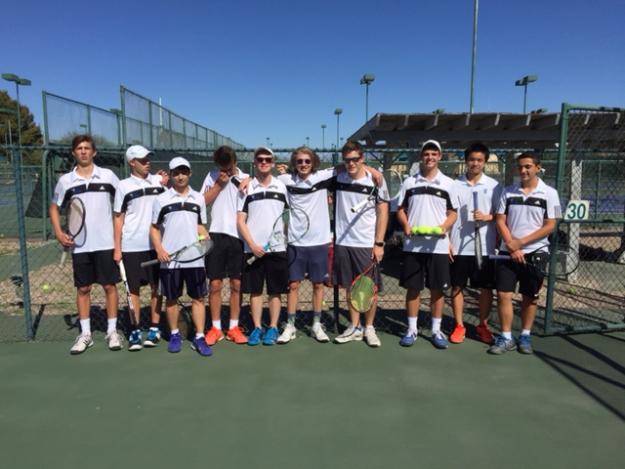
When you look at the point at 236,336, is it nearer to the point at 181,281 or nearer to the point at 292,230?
the point at 181,281

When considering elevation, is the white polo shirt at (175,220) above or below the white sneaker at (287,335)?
above

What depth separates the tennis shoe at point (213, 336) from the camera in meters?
4.15

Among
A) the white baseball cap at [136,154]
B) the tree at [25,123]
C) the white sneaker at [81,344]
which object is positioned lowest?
the white sneaker at [81,344]

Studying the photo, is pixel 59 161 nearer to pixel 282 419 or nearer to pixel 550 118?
pixel 282 419

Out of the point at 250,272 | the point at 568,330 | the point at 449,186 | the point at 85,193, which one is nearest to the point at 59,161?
the point at 85,193

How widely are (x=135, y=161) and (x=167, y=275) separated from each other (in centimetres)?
108

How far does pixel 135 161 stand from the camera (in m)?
3.95

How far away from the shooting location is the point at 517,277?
3936 mm

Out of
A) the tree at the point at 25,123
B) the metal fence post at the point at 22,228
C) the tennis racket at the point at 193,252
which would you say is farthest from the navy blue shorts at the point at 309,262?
the tree at the point at 25,123

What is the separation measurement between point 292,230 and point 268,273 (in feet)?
1.54

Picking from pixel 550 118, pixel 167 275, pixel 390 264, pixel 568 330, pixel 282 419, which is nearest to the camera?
pixel 282 419

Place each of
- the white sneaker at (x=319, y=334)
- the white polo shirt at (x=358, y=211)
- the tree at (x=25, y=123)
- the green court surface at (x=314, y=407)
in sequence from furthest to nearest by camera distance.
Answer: the tree at (x=25, y=123)
the white sneaker at (x=319, y=334)
the white polo shirt at (x=358, y=211)
the green court surface at (x=314, y=407)

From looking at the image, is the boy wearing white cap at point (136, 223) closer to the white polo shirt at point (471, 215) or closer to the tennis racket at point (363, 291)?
the tennis racket at point (363, 291)

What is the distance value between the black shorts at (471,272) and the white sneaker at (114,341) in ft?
10.5
